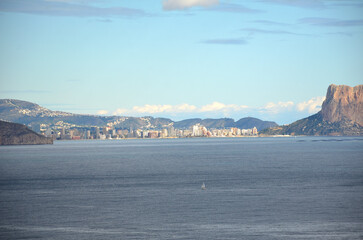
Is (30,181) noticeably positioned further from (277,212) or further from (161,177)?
(277,212)

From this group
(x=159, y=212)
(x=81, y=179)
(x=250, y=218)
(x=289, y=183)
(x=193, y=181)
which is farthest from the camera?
(x=81, y=179)

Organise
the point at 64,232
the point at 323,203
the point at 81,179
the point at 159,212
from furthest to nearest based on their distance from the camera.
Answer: the point at 81,179, the point at 323,203, the point at 159,212, the point at 64,232

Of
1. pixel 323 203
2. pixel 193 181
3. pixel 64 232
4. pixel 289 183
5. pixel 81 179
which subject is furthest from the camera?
pixel 81 179

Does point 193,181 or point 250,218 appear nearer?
point 250,218

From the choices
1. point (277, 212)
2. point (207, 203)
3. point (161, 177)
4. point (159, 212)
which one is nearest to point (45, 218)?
point (159, 212)

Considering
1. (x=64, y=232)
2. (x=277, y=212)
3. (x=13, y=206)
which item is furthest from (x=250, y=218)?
(x=13, y=206)

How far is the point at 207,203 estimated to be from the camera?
7038 centimetres

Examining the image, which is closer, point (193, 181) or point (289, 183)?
point (289, 183)

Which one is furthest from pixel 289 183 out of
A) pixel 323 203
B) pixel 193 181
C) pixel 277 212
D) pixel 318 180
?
pixel 277 212

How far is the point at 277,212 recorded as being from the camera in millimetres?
62688

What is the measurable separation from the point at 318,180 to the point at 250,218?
150 ft

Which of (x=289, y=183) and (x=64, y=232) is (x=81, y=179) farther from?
(x=64, y=232)

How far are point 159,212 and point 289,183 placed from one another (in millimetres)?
39271

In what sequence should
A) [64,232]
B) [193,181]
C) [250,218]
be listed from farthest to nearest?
[193,181] → [250,218] → [64,232]
